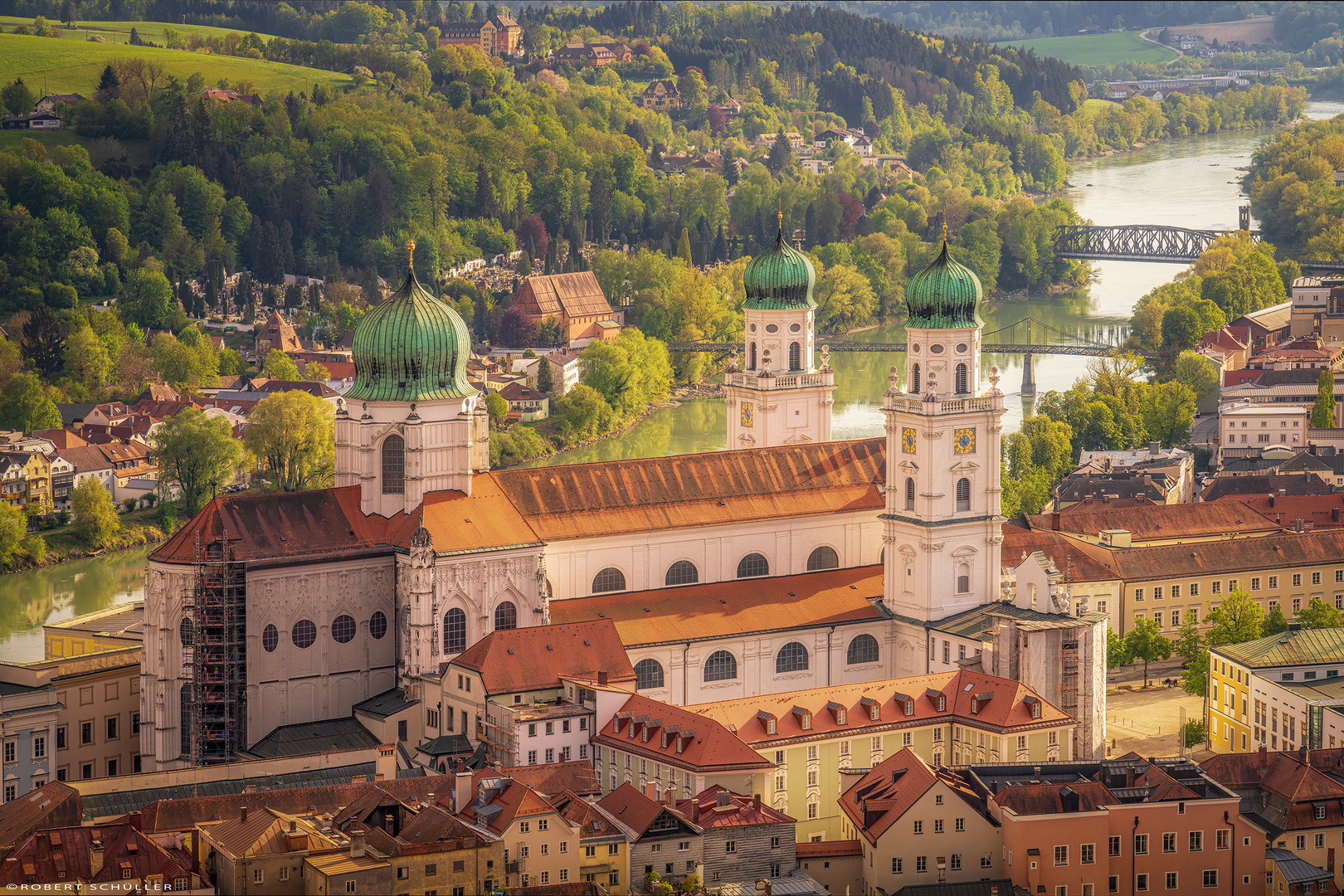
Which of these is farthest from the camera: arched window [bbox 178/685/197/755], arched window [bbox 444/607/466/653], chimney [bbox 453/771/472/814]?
arched window [bbox 444/607/466/653]

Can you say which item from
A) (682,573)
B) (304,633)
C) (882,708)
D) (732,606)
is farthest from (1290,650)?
(304,633)

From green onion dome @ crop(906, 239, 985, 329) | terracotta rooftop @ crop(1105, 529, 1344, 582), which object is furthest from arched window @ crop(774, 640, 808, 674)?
terracotta rooftop @ crop(1105, 529, 1344, 582)

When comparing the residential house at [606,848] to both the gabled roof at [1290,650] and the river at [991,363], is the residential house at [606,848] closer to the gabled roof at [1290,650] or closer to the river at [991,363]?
the gabled roof at [1290,650]

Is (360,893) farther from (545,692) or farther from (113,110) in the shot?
(113,110)

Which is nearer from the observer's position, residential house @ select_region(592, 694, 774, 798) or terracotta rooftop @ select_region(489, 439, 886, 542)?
residential house @ select_region(592, 694, 774, 798)

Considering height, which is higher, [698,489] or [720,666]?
[698,489]

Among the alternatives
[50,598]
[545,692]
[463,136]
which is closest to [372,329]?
[545,692]

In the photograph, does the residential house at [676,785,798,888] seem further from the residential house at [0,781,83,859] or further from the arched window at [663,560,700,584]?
the arched window at [663,560,700,584]

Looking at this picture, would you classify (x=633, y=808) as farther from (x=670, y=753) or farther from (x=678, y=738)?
(x=678, y=738)
